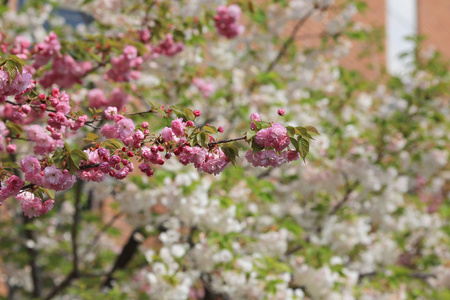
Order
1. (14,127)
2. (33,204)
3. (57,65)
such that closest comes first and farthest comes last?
1. (33,204)
2. (14,127)
3. (57,65)

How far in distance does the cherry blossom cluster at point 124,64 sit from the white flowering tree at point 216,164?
0.03ft

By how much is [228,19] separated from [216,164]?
6.57 ft

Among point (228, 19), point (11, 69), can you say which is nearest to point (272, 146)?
point (11, 69)

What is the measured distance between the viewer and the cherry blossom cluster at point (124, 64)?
3.14 m

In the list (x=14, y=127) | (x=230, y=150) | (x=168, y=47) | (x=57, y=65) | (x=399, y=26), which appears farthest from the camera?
(x=399, y=26)

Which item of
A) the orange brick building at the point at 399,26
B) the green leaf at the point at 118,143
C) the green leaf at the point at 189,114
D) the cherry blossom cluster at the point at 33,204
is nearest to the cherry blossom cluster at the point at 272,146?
the green leaf at the point at 189,114

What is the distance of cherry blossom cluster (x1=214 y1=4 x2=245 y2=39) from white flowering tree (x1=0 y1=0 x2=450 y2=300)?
0.05 feet

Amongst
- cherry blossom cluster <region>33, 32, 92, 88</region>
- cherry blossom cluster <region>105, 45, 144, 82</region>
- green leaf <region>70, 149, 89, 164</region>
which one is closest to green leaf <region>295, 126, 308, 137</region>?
green leaf <region>70, 149, 89, 164</region>

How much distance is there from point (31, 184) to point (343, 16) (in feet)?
17.2

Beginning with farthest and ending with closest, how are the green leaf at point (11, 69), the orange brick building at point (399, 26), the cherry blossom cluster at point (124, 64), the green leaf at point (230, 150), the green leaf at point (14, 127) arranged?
1. the orange brick building at point (399, 26)
2. the cherry blossom cluster at point (124, 64)
3. the green leaf at point (14, 127)
4. the green leaf at point (230, 150)
5. the green leaf at point (11, 69)

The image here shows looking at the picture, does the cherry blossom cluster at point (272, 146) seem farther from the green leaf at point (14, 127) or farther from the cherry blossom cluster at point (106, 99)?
the cherry blossom cluster at point (106, 99)

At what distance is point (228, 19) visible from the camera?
3.57 meters

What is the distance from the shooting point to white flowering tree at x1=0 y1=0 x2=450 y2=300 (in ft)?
6.41

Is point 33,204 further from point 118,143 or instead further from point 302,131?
point 302,131
